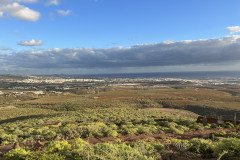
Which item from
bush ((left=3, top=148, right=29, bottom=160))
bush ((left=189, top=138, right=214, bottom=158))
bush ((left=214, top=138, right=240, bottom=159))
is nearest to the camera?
bush ((left=3, top=148, right=29, bottom=160))

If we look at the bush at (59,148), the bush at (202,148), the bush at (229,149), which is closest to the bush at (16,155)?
the bush at (59,148)

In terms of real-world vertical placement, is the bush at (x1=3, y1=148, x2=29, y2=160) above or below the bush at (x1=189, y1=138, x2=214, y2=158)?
above

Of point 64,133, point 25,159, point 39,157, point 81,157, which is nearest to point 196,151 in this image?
point 81,157

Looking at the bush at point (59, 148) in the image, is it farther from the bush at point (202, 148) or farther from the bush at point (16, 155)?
the bush at point (202, 148)

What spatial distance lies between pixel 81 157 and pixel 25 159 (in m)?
1.90

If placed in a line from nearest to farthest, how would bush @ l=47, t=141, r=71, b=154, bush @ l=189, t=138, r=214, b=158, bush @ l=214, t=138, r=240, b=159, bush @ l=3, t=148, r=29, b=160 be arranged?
1. bush @ l=3, t=148, r=29, b=160
2. bush @ l=47, t=141, r=71, b=154
3. bush @ l=214, t=138, r=240, b=159
4. bush @ l=189, t=138, r=214, b=158

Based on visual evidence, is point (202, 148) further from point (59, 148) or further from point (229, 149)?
point (59, 148)

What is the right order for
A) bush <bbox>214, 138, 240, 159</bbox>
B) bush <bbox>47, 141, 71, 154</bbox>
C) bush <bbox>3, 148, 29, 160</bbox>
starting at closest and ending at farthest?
1. bush <bbox>3, 148, 29, 160</bbox>
2. bush <bbox>47, 141, 71, 154</bbox>
3. bush <bbox>214, 138, 240, 159</bbox>

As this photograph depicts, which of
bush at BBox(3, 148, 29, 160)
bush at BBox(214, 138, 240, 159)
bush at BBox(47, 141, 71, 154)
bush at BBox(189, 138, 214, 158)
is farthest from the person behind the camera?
bush at BBox(189, 138, 214, 158)

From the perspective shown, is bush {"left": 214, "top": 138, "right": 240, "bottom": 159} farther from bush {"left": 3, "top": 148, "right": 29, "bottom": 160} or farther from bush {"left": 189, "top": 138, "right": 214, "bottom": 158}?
bush {"left": 3, "top": 148, "right": 29, "bottom": 160}

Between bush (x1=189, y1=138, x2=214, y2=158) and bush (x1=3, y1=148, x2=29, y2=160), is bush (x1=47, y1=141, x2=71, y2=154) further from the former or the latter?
bush (x1=189, y1=138, x2=214, y2=158)

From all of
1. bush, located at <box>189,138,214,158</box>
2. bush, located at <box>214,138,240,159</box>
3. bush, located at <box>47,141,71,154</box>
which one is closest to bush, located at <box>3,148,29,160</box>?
bush, located at <box>47,141,71,154</box>

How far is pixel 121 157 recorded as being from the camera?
17.7 ft

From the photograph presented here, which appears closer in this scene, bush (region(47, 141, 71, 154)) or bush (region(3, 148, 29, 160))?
bush (region(3, 148, 29, 160))
